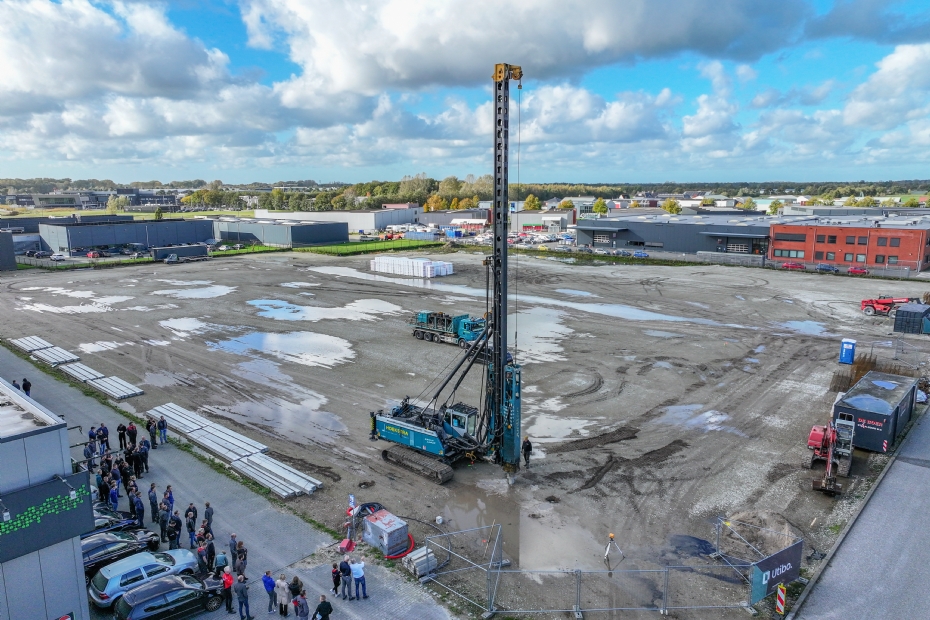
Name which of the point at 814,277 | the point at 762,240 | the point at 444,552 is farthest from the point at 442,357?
the point at 762,240

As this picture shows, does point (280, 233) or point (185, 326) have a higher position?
point (280, 233)

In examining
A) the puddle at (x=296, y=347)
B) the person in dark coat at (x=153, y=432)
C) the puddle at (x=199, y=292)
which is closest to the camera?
the person in dark coat at (x=153, y=432)

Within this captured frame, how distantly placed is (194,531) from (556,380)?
1852cm

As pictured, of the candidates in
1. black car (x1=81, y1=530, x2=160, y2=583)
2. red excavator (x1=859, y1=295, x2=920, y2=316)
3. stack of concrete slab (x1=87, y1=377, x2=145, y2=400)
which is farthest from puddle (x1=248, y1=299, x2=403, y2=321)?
red excavator (x1=859, y1=295, x2=920, y2=316)

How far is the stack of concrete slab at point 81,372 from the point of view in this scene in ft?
98.0

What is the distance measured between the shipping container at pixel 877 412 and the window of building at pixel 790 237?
166 ft

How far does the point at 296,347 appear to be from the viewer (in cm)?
3612

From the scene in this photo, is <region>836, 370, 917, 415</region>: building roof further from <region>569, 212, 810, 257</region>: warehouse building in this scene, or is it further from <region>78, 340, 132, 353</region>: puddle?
<region>569, 212, 810, 257</region>: warehouse building

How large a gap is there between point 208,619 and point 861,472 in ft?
68.4

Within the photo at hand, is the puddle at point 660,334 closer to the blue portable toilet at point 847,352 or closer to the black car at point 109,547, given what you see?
the blue portable toilet at point 847,352

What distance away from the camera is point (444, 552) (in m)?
16.0

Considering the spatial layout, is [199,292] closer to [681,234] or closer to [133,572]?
[133,572]

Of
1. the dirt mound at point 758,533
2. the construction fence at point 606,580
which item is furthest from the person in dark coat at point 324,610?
the dirt mound at point 758,533

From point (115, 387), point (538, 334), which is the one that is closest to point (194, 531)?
point (115, 387)
